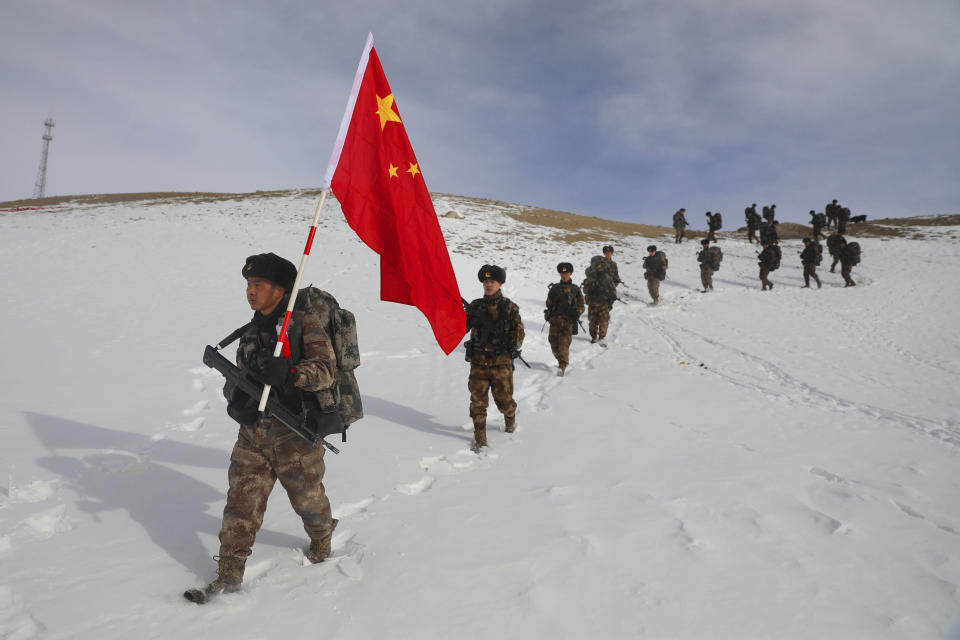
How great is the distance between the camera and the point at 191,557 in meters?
2.89

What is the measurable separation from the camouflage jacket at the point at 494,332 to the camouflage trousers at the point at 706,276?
44.2ft

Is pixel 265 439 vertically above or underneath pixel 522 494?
above

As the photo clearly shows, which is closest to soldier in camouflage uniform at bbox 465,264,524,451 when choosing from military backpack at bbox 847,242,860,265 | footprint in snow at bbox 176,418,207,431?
footprint in snow at bbox 176,418,207,431

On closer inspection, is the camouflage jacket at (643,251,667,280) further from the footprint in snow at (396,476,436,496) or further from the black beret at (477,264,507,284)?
the footprint in snow at (396,476,436,496)

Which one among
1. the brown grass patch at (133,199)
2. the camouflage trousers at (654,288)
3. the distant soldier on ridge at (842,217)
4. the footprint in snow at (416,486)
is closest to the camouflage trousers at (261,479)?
the footprint in snow at (416,486)

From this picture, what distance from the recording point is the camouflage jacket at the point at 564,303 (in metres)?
8.22

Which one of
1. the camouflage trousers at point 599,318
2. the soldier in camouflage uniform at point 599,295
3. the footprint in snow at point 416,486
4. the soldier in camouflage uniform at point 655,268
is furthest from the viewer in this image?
the soldier in camouflage uniform at point 655,268

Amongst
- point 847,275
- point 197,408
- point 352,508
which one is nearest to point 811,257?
point 847,275

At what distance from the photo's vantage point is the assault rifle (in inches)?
99.3

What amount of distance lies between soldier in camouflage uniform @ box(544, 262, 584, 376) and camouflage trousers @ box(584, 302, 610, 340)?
232 centimetres

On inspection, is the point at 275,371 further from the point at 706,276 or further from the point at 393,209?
the point at 706,276

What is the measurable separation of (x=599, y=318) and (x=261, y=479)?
906 centimetres

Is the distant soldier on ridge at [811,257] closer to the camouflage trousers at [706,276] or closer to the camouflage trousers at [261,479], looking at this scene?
the camouflage trousers at [706,276]

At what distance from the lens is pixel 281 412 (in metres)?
2.56
